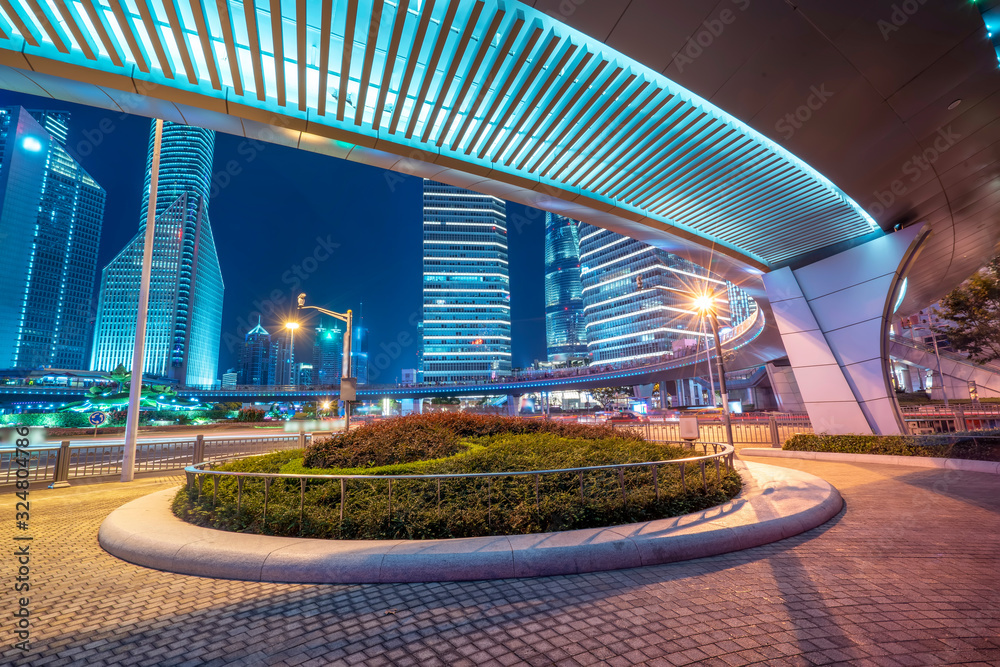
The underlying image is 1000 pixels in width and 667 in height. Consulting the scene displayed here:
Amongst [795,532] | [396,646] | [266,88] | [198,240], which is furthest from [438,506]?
[198,240]

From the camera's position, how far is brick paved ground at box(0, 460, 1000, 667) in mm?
3580

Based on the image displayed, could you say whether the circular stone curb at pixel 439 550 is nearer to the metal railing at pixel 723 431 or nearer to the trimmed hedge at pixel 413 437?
the trimmed hedge at pixel 413 437

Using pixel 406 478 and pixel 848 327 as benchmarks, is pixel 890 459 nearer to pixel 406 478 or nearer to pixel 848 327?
pixel 848 327

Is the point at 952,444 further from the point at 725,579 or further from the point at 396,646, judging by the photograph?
the point at 396,646

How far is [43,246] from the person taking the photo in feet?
434

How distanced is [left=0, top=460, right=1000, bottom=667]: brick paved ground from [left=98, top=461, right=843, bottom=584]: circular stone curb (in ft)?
0.57

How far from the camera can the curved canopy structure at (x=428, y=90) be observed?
7.17 meters

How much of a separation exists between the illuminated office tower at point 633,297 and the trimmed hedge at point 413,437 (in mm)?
107571

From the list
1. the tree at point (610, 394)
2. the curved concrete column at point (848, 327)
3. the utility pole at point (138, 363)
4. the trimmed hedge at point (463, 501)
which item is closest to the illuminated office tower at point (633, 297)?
the tree at point (610, 394)

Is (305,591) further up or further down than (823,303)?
further down

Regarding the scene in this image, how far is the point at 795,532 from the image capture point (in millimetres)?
6977

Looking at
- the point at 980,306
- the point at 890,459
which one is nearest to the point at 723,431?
the point at 890,459

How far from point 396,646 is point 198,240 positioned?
6227 inches

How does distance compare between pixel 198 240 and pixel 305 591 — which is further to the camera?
pixel 198 240
